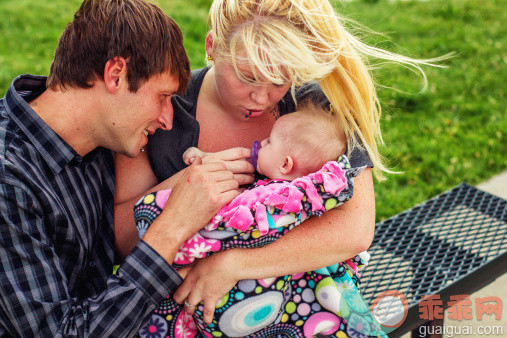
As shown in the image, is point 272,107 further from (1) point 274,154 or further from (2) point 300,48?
(2) point 300,48

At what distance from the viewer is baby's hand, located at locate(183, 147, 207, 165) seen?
2256 millimetres

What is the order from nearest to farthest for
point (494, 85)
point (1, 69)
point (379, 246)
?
point (379, 246)
point (1, 69)
point (494, 85)

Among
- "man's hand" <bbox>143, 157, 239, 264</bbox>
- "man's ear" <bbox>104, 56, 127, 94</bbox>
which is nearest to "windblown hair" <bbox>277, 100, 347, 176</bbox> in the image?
"man's hand" <bbox>143, 157, 239, 264</bbox>

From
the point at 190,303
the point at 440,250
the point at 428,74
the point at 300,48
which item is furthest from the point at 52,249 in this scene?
the point at 428,74

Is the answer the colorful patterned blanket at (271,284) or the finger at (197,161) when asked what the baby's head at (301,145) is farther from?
the finger at (197,161)

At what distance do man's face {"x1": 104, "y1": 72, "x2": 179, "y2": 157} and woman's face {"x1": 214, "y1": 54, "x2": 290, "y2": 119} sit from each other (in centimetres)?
19

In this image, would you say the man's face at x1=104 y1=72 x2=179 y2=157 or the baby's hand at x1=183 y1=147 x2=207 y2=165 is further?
the baby's hand at x1=183 y1=147 x2=207 y2=165

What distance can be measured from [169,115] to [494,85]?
163 inches

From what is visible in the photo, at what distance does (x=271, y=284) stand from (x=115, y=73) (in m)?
0.96

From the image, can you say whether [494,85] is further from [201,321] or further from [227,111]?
[201,321]

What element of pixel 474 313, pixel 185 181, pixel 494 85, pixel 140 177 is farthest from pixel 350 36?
pixel 494 85

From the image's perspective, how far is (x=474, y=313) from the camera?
10.3ft

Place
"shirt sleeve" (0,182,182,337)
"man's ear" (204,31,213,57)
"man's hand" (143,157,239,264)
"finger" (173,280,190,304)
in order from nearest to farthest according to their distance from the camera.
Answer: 1. "shirt sleeve" (0,182,182,337)
2. "man's hand" (143,157,239,264)
3. "finger" (173,280,190,304)
4. "man's ear" (204,31,213,57)

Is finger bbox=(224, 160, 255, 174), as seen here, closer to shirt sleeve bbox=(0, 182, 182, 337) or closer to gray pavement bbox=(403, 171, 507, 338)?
shirt sleeve bbox=(0, 182, 182, 337)
